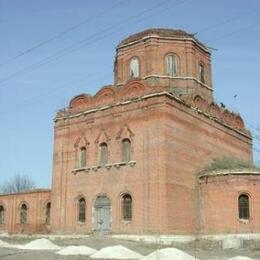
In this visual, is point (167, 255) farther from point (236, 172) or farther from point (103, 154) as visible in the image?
point (103, 154)

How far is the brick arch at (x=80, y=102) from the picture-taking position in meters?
32.1

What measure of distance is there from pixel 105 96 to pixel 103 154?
3776mm

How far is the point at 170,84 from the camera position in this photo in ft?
104

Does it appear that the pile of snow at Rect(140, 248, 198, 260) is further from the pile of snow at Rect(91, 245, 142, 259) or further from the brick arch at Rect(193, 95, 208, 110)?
the brick arch at Rect(193, 95, 208, 110)

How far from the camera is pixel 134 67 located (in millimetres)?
32688

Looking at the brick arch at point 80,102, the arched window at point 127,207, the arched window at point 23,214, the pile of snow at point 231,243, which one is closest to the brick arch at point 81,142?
the brick arch at point 80,102

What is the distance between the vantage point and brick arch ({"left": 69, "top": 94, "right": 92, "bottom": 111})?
3212 cm

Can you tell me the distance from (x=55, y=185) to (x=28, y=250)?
1082cm

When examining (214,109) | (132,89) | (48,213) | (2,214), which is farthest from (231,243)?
(2,214)

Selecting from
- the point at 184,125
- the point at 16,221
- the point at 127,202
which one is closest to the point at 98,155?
the point at 127,202

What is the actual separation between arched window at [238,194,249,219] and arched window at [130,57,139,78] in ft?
34.6

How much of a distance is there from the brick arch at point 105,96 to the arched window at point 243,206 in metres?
9.77

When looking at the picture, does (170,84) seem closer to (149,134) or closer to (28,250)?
(149,134)

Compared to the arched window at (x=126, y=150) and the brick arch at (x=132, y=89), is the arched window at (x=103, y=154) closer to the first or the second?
the arched window at (x=126, y=150)
